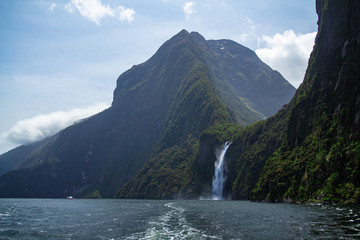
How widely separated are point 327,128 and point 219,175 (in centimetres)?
8822

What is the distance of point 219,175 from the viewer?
173 meters

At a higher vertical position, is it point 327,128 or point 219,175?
point 327,128

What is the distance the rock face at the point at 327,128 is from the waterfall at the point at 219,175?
165 ft

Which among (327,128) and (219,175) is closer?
(327,128)

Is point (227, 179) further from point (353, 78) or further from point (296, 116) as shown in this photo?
point (353, 78)

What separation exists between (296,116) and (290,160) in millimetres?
18214

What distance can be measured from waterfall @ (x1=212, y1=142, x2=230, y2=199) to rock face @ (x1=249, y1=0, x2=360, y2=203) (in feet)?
165

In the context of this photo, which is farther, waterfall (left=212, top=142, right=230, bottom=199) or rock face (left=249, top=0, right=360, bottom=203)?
waterfall (left=212, top=142, right=230, bottom=199)

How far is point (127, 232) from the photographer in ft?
126

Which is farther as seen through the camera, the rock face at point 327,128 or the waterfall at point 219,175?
the waterfall at point 219,175

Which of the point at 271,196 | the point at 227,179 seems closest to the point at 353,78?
the point at 271,196

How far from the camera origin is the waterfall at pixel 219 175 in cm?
16825

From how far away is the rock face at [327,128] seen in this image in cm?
7562

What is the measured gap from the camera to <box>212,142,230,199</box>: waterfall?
16825 centimetres
